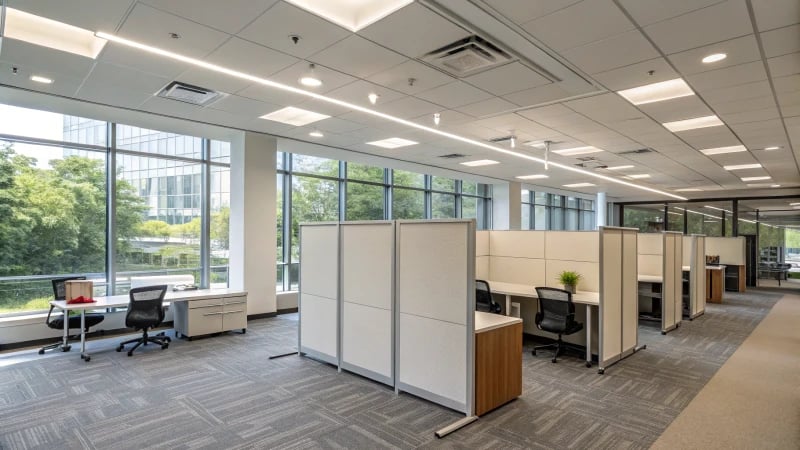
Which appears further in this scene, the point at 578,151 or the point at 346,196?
the point at 346,196

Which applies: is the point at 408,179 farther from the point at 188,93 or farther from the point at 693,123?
the point at 188,93

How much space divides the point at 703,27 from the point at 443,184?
8396 millimetres

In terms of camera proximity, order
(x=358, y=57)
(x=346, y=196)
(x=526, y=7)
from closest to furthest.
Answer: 1. (x=526, y=7)
2. (x=358, y=57)
3. (x=346, y=196)

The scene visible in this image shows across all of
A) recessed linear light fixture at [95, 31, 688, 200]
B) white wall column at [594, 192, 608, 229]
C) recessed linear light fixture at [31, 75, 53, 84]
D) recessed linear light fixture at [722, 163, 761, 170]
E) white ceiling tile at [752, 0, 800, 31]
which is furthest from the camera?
white wall column at [594, 192, 608, 229]

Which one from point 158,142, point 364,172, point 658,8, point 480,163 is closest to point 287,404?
point 658,8

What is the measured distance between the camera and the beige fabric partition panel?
10820 millimetres

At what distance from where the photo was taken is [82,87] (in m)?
4.50

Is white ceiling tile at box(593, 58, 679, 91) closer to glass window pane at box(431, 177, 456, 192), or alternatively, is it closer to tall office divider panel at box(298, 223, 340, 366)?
tall office divider panel at box(298, 223, 340, 366)

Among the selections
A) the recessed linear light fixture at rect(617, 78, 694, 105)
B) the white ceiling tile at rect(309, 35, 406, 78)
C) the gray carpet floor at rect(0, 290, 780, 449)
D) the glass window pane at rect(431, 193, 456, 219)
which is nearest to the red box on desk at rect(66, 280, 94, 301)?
the gray carpet floor at rect(0, 290, 780, 449)

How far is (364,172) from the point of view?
30.6 ft

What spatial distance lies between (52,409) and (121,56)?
Result: 2969 millimetres

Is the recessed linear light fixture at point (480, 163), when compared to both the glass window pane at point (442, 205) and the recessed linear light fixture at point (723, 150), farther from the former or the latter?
the recessed linear light fixture at point (723, 150)

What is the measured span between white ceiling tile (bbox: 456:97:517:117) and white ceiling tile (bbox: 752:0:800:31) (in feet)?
7.49

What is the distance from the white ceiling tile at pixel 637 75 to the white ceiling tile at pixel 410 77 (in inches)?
58.9
